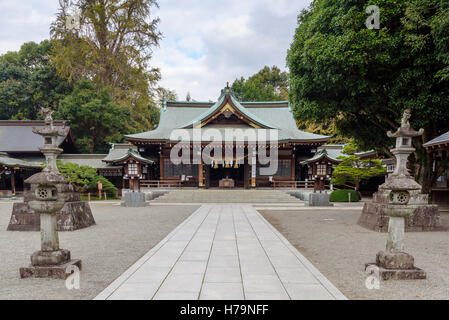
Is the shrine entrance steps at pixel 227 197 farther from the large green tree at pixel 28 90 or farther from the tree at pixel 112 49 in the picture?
the large green tree at pixel 28 90

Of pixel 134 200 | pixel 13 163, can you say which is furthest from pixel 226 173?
pixel 13 163

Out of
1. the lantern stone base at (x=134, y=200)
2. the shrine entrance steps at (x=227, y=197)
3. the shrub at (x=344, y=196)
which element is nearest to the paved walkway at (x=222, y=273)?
the lantern stone base at (x=134, y=200)

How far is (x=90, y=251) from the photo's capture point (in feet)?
A: 19.9

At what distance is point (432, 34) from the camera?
8.23m

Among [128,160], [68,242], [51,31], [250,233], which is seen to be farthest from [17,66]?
[250,233]

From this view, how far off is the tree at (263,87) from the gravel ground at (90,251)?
131 ft

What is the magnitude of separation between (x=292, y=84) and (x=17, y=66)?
4087 centimetres

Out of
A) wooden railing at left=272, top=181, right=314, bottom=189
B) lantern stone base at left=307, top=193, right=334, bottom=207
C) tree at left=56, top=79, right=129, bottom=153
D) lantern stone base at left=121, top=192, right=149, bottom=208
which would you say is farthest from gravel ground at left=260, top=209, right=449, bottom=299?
tree at left=56, top=79, right=129, bottom=153

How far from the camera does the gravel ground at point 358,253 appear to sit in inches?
156

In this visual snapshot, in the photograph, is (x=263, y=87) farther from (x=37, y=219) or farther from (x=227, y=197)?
(x=37, y=219)

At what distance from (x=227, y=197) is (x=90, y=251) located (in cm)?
1328

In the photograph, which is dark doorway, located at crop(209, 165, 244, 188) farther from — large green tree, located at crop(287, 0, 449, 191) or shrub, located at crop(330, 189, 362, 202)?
large green tree, located at crop(287, 0, 449, 191)

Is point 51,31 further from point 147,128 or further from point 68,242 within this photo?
point 68,242

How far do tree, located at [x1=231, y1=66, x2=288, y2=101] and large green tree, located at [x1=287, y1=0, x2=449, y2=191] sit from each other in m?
35.7
